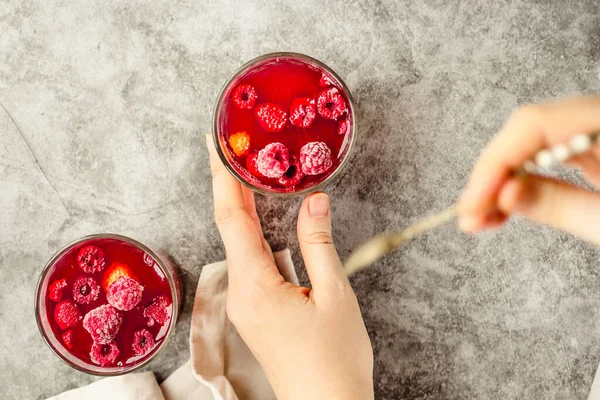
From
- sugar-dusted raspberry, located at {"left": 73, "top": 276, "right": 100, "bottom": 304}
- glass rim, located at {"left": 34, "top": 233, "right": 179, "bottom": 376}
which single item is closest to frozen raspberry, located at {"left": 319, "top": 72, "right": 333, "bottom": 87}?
glass rim, located at {"left": 34, "top": 233, "right": 179, "bottom": 376}

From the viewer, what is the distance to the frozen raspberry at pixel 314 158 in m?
1.09

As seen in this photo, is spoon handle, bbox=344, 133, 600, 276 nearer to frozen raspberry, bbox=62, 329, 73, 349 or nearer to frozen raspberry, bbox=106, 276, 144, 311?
frozen raspberry, bbox=106, 276, 144, 311

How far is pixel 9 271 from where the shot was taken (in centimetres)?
131

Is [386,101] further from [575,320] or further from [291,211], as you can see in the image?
[575,320]

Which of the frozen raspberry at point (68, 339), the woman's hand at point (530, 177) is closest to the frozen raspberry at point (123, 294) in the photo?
the frozen raspberry at point (68, 339)

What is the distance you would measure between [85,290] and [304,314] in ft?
1.49

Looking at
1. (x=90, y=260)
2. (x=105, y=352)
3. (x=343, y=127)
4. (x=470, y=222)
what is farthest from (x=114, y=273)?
(x=470, y=222)

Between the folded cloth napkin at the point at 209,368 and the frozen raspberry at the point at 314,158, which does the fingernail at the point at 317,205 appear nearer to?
the frozen raspberry at the point at 314,158

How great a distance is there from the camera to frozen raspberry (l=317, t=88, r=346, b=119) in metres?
1.12

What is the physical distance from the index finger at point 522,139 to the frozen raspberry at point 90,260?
0.73 m

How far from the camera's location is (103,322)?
113 cm

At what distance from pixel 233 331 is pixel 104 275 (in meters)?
0.31

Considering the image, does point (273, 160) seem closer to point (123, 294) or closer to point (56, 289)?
point (123, 294)

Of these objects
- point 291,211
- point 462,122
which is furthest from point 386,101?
point 291,211
